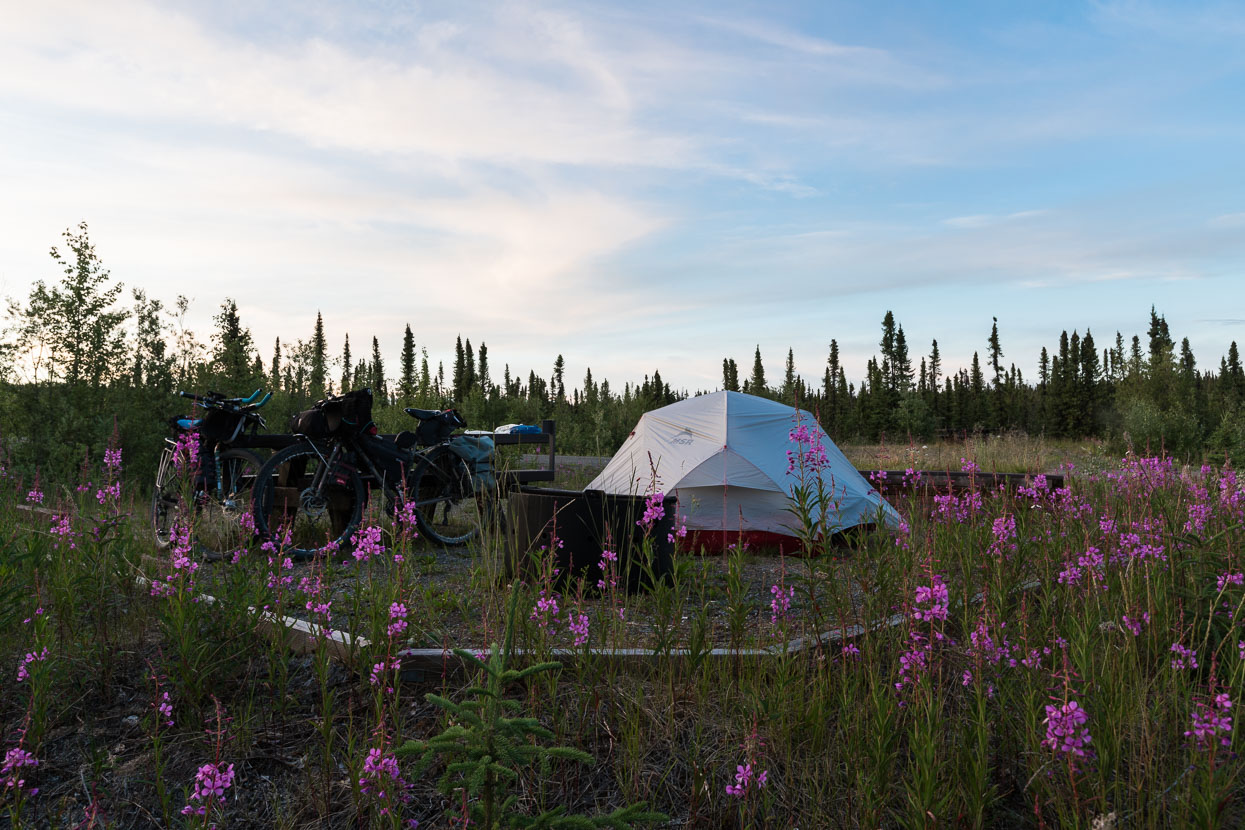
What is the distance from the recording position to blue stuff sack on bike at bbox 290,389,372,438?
6247mm

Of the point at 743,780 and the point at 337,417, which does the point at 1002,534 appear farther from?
the point at 337,417

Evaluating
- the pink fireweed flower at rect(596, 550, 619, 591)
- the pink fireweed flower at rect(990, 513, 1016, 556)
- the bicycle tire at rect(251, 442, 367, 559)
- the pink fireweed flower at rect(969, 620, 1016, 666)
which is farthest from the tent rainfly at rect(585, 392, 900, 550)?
the pink fireweed flower at rect(969, 620, 1016, 666)

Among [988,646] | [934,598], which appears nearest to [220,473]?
[934,598]

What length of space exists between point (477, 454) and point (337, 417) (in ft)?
4.85

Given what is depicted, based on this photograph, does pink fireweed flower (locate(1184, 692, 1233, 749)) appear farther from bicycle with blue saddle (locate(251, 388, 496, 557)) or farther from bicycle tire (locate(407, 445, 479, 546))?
bicycle tire (locate(407, 445, 479, 546))

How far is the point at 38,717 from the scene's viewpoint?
2.99m

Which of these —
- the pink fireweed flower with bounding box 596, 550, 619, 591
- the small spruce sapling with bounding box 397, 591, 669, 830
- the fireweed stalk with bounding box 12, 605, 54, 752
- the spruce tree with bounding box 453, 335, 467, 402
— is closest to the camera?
the small spruce sapling with bounding box 397, 591, 669, 830

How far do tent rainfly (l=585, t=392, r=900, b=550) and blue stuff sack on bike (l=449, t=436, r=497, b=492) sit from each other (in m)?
1.09

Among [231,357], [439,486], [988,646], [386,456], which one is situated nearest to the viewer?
[988,646]

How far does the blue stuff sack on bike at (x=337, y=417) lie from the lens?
20.5ft

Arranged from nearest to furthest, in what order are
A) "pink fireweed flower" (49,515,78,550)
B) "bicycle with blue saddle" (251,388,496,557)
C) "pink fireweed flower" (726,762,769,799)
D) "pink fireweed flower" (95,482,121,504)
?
1. "pink fireweed flower" (726,762,769,799)
2. "pink fireweed flower" (95,482,121,504)
3. "pink fireweed flower" (49,515,78,550)
4. "bicycle with blue saddle" (251,388,496,557)

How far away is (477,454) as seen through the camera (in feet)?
24.1

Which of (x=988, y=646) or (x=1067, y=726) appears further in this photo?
(x=988, y=646)

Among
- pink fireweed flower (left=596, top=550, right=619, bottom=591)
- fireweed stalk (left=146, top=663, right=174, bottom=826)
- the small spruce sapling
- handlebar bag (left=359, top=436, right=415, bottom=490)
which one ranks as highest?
handlebar bag (left=359, top=436, right=415, bottom=490)
